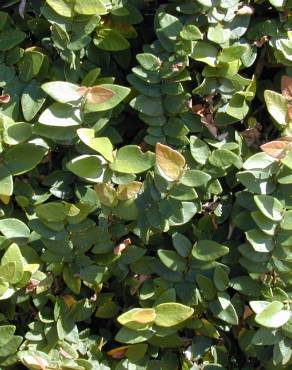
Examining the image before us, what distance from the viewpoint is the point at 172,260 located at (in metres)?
1.53

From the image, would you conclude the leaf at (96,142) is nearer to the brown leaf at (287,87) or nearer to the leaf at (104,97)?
the leaf at (104,97)

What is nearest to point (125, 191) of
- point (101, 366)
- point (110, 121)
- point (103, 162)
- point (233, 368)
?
point (103, 162)

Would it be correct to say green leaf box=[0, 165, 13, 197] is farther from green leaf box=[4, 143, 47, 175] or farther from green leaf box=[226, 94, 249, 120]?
green leaf box=[226, 94, 249, 120]

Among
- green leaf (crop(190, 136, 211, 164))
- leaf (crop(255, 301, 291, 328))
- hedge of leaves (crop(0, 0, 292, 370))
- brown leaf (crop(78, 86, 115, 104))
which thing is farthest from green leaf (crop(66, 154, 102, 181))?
leaf (crop(255, 301, 291, 328))

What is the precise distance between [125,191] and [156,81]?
0.25 meters

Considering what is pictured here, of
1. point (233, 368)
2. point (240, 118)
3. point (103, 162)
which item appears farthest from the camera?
point (233, 368)

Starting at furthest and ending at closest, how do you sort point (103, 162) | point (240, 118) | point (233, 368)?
1. point (233, 368)
2. point (240, 118)
3. point (103, 162)

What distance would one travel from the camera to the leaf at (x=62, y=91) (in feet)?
4.57

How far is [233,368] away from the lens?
165cm

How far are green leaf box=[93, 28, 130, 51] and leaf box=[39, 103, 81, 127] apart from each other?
21cm

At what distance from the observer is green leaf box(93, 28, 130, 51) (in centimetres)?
155

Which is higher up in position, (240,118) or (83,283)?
(240,118)

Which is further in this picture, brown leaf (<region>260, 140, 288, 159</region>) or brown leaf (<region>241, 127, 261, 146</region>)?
brown leaf (<region>241, 127, 261, 146</region>)

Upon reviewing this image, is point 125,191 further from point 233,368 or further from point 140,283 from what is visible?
point 233,368
